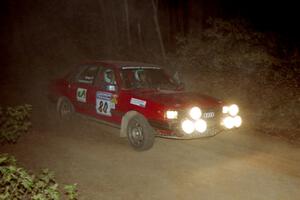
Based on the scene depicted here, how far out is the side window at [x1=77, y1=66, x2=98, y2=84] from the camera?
813cm

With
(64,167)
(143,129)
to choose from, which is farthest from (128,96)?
(64,167)

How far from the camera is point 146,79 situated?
7.71 meters

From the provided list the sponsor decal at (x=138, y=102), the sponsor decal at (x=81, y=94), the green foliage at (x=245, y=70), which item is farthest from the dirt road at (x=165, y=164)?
the green foliage at (x=245, y=70)

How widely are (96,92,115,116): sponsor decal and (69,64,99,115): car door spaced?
0.20 metres

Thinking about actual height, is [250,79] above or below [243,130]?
above

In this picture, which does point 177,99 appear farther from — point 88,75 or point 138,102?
point 88,75

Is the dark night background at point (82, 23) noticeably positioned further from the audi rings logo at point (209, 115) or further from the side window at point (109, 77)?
the audi rings logo at point (209, 115)

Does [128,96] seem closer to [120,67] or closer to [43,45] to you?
[120,67]

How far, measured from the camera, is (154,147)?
24.0ft

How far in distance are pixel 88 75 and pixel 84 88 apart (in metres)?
0.29

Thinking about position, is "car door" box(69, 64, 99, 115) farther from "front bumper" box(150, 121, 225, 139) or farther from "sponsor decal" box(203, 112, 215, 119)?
"sponsor decal" box(203, 112, 215, 119)

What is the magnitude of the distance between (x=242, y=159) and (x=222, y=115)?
2.89 ft

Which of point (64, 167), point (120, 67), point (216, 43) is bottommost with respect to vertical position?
point (64, 167)

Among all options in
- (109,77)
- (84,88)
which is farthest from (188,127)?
(84,88)
